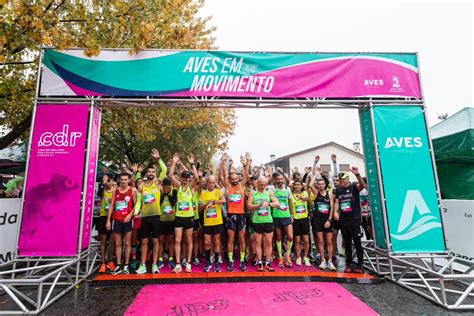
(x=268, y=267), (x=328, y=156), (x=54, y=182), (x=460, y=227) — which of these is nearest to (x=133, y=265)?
(x=54, y=182)

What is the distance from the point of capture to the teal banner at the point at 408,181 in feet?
16.8

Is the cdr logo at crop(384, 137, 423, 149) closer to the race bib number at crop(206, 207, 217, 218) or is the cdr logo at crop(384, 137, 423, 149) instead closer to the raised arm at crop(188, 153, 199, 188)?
the race bib number at crop(206, 207, 217, 218)

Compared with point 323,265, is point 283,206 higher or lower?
higher

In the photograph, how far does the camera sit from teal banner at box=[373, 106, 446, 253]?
5125mm

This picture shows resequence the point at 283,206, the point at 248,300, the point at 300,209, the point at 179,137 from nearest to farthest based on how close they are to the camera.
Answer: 1. the point at 248,300
2. the point at 283,206
3. the point at 300,209
4. the point at 179,137

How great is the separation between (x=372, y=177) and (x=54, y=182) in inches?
280

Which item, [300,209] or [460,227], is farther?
[300,209]

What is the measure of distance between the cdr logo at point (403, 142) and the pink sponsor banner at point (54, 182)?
684cm

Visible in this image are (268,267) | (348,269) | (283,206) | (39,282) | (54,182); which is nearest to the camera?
(39,282)

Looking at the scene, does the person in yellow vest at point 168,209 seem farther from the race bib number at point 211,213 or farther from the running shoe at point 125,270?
the race bib number at point 211,213

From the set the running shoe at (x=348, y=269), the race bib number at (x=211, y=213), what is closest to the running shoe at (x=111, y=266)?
the race bib number at (x=211, y=213)

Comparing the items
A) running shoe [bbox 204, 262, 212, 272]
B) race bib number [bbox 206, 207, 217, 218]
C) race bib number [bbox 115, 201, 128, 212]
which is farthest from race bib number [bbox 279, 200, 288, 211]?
race bib number [bbox 115, 201, 128, 212]

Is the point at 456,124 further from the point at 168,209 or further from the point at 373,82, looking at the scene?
the point at 168,209

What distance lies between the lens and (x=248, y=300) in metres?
4.01
